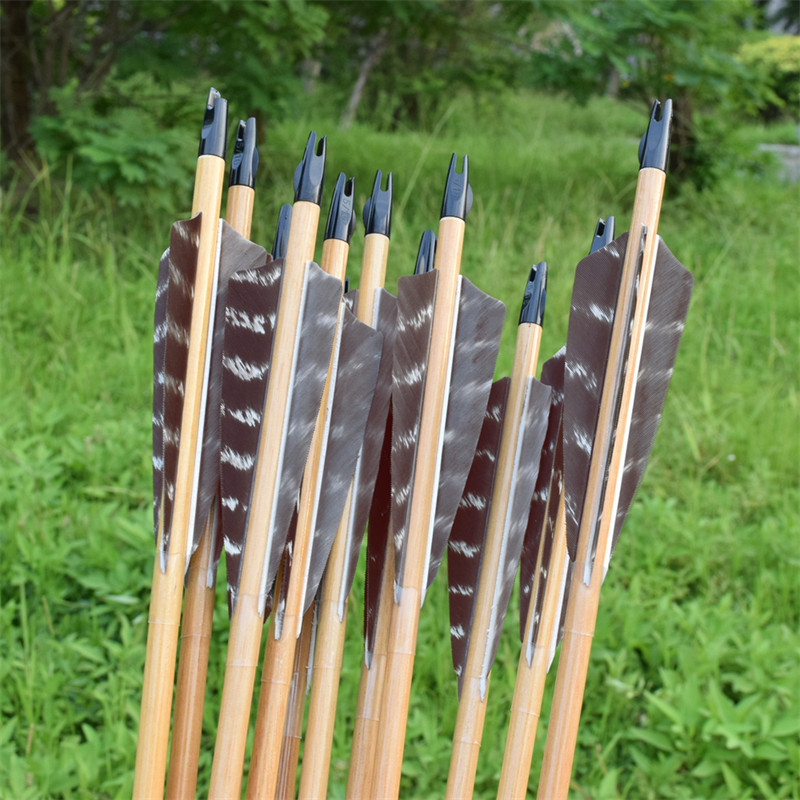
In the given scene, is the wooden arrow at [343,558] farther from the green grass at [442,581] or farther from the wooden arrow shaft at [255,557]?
the green grass at [442,581]

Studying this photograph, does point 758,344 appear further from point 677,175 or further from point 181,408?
point 181,408

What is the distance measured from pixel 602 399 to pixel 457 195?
19cm

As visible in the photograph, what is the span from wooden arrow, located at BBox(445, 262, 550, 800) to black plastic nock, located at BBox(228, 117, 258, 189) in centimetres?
25

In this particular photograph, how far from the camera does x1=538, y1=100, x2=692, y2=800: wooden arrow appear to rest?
565 millimetres

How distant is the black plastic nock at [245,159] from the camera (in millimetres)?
637

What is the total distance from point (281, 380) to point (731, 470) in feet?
6.67

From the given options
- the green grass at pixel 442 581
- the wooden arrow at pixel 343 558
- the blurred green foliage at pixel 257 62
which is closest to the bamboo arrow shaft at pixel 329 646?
the wooden arrow at pixel 343 558

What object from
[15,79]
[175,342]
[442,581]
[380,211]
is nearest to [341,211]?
[380,211]

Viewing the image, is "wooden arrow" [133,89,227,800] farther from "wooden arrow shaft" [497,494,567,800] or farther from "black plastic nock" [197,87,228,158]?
"wooden arrow shaft" [497,494,567,800]

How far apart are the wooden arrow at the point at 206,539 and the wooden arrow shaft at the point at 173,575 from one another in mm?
21

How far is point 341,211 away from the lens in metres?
0.62

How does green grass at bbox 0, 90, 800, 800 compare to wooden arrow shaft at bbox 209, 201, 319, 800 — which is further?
green grass at bbox 0, 90, 800, 800

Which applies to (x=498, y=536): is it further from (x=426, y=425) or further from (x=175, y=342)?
(x=175, y=342)

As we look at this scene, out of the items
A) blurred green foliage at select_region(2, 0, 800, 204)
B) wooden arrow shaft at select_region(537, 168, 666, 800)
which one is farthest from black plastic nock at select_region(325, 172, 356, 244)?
blurred green foliage at select_region(2, 0, 800, 204)
